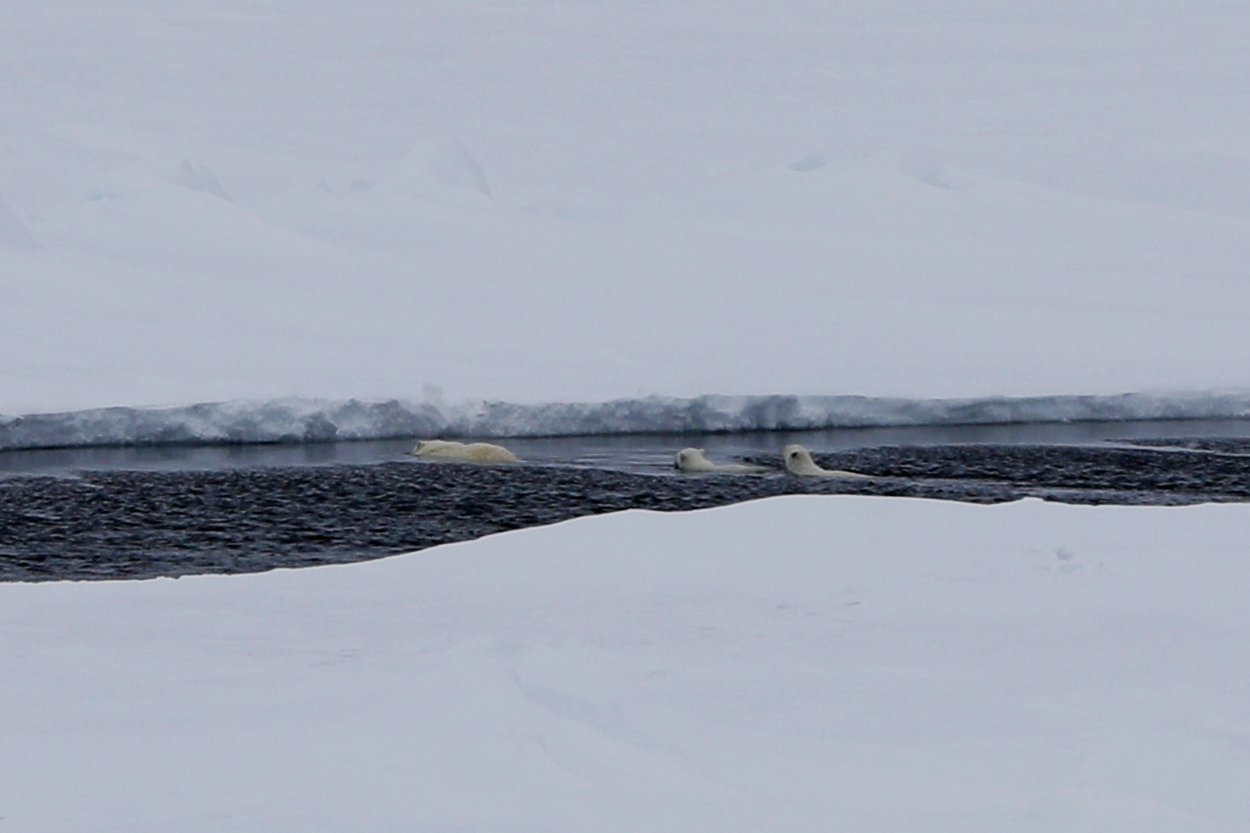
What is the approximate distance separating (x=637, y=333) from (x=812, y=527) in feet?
34.5

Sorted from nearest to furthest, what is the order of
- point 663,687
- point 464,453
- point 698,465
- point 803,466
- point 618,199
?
point 663,687
point 803,466
point 698,465
point 464,453
point 618,199

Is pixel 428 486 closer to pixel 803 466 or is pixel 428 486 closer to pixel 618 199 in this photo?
pixel 803 466

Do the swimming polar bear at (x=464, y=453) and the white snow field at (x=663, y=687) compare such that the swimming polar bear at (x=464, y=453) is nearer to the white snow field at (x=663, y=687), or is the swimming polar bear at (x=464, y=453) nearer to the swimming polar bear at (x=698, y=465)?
the swimming polar bear at (x=698, y=465)

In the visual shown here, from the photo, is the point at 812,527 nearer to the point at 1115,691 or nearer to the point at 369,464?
the point at 1115,691

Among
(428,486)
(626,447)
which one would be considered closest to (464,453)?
(428,486)

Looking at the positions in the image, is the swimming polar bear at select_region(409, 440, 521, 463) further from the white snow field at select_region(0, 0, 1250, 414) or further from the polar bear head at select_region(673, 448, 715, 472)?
the white snow field at select_region(0, 0, 1250, 414)

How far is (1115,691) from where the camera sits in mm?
4430

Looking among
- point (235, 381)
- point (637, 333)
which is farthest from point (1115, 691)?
point (637, 333)

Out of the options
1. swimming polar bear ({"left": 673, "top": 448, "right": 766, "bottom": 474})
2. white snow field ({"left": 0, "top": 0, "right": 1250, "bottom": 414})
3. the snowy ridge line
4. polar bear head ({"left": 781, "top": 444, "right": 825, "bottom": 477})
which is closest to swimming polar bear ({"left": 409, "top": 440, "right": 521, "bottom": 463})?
swimming polar bear ({"left": 673, "top": 448, "right": 766, "bottom": 474})

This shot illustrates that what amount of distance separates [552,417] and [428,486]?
3592 millimetres

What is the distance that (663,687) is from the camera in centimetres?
449

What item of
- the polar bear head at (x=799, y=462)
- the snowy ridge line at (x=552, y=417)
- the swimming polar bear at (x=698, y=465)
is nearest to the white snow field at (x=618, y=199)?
the snowy ridge line at (x=552, y=417)

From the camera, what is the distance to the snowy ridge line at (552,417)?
1338 cm

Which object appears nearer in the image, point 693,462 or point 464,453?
point 693,462
